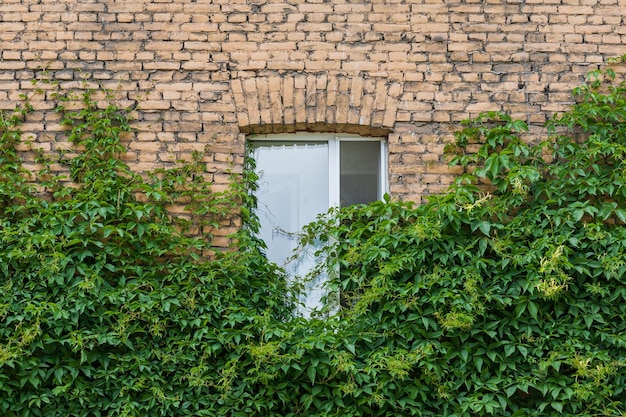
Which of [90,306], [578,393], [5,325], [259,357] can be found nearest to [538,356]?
[578,393]

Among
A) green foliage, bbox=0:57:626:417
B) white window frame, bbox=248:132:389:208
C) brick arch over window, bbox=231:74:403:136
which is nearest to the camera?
green foliage, bbox=0:57:626:417

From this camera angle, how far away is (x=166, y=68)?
6496 millimetres

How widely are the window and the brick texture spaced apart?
145 mm

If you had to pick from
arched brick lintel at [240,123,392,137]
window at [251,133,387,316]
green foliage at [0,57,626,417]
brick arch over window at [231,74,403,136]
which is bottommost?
green foliage at [0,57,626,417]

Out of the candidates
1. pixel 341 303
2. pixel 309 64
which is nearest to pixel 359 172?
pixel 309 64

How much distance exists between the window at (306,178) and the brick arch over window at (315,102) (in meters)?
0.18

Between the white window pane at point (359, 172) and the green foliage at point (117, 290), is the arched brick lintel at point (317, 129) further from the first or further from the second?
the green foliage at point (117, 290)

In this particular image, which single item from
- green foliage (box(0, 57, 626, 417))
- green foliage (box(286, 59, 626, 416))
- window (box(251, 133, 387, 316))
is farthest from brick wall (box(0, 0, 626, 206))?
green foliage (box(286, 59, 626, 416))

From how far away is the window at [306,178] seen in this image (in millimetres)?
→ 6487

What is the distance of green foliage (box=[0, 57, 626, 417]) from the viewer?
5.75 metres

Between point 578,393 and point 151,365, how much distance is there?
2.94 metres

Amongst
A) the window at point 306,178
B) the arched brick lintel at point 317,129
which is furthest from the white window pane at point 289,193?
the arched brick lintel at point 317,129

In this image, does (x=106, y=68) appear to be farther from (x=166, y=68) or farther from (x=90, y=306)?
Answer: (x=90, y=306)

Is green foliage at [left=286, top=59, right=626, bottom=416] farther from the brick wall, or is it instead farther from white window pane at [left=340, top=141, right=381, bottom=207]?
the brick wall
